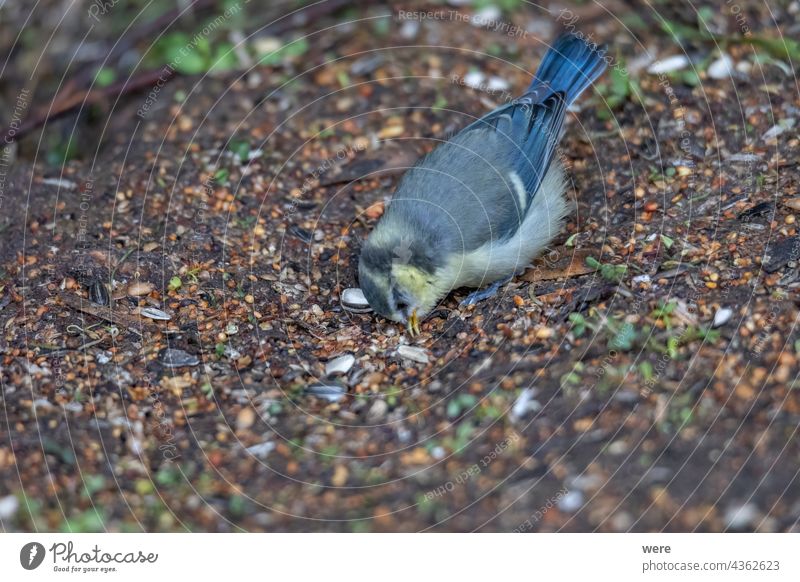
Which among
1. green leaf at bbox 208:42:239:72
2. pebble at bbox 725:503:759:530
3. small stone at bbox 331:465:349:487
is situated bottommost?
pebble at bbox 725:503:759:530

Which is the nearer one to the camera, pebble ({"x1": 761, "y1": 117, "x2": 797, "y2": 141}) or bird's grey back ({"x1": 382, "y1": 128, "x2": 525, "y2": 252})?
bird's grey back ({"x1": 382, "y1": 128, "x2": 525, "y2": 252})

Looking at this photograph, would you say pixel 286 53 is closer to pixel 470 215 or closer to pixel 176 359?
pixel 470 215

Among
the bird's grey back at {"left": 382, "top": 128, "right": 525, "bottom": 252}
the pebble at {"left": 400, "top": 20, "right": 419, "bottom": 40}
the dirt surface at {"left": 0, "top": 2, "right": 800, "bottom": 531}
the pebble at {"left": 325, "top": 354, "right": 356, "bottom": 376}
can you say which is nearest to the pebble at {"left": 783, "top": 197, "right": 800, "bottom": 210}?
the dirt surface at {"left": 0, "top": 2, "right": 800, "bottom": 531}

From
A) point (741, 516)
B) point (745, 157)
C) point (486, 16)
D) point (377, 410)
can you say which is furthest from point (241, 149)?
point (741, 516)

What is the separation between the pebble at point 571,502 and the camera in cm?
317

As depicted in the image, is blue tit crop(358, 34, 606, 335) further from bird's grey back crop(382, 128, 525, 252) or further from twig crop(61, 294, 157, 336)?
twig crop(61, 294, 157, 336)

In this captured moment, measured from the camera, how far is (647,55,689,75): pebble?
17.3ft

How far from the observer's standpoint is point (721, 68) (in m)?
5.18

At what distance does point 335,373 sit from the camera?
408cm

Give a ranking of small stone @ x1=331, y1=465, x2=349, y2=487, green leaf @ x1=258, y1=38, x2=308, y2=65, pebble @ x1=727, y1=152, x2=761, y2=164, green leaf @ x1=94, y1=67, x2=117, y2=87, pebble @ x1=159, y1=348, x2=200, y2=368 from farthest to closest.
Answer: green leaf @ x1=258, y1=38, x2=308, y2=65 < green leaf @ x1=94, y1=67, x2=117, y2=87 < pebble @ x1=727, y1=152, x2=761, y2=164 < pebble @ x1=159, y1=348, x2=200, y2=368 < small stone @ x1=331, y1=465, x2=349, y2=487

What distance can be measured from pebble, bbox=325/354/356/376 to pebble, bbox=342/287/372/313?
0.35 m

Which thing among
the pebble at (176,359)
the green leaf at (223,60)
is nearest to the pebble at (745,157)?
the pebble at (176,359)

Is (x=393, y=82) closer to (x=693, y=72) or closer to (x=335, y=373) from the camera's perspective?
(x=693, y=72)

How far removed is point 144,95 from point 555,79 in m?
2.66
